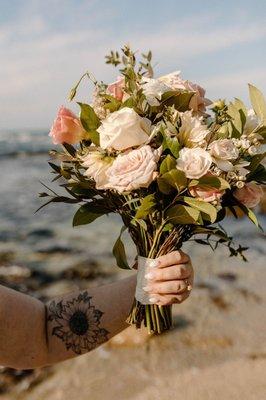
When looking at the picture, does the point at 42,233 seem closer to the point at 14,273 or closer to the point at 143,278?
the point at 14,273

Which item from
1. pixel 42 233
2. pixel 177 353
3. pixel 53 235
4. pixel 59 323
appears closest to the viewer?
pixel 59 323

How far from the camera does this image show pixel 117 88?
245 cm

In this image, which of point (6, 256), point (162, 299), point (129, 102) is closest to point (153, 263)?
point (162, 299)

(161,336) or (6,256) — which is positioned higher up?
(161,336)

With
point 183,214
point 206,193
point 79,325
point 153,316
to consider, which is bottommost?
point 79,325

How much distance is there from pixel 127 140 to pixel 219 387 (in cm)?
297

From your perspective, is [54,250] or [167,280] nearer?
[167,280]

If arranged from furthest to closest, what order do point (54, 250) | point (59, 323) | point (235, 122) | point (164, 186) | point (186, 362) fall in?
point (54, 250) < point (186, 362) < point (59, 323) < point (235, 122) < point (164, 186)

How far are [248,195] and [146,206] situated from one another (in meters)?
0.48

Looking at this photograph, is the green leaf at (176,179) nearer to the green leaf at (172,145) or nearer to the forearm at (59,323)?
the green leaf at (172,145)

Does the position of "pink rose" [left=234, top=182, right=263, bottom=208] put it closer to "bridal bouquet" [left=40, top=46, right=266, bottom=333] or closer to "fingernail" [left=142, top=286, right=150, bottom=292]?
"bridal bouquet" [left=40, top=46, right=266, bottom=333]

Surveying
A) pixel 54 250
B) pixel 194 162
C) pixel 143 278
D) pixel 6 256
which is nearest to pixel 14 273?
pixel 6 256

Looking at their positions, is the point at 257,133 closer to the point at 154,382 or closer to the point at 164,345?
the point at 154,382

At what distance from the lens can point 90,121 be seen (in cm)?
240
